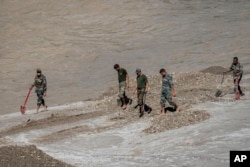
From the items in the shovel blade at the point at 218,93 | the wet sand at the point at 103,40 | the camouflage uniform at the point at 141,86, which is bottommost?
the shovel blade at the point at 218,93

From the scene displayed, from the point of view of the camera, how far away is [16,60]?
41406 mm

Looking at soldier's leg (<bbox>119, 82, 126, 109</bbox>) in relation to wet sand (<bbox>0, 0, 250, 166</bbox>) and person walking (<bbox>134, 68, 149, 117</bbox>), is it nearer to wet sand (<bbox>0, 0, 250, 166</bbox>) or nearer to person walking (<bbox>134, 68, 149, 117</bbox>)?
wet sand (<bbox>0, 0, 250, 166</bbox>)

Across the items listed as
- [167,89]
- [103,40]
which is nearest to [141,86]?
[167,89]

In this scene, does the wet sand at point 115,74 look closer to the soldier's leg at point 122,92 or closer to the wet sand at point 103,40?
the wet sand at point 103,40

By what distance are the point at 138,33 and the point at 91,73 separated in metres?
11.0

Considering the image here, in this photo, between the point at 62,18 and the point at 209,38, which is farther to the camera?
the point at 62,18

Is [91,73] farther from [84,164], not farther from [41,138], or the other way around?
[84,164]

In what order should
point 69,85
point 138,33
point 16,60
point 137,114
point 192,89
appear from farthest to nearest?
point 138,33
point 16,60
point 69,85
point 192,89
point 137,114

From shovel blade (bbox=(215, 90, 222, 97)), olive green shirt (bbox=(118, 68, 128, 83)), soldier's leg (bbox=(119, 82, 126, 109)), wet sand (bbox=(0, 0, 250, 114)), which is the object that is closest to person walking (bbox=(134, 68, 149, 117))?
soldier's leg (bbox=(119, 82, 126, 109))

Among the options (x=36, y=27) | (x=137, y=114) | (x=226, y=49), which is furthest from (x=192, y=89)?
(x=36, y=27)

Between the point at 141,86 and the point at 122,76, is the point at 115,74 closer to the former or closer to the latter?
the point at 122,76

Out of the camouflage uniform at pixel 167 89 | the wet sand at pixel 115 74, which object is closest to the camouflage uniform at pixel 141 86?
the wet sand at pixel 115 74

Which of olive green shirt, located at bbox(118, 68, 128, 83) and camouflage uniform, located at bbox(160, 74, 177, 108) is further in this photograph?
olive green shirt, located at bbox(118, 68, 128, 83)

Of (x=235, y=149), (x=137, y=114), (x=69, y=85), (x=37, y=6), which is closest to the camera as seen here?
(x=235, y=149)
